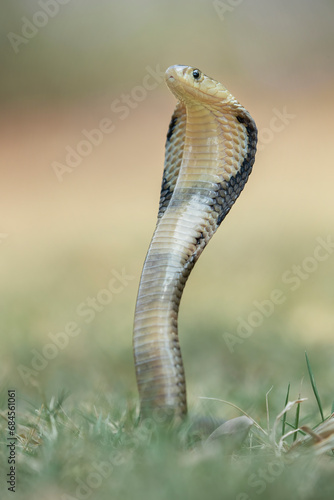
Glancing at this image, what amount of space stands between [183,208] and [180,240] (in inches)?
3.7

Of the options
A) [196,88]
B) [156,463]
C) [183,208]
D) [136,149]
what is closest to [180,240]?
[183,208]

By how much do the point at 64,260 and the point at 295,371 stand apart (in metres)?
2.27

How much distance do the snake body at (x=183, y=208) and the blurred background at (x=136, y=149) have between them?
6.63 ft

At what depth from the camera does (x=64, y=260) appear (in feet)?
15.6

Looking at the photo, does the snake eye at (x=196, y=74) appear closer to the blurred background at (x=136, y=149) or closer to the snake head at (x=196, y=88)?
the snake head at (x=196, y=88)

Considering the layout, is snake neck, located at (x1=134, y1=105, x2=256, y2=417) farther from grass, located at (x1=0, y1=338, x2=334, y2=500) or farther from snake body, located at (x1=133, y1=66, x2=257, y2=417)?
grass, located at (x1=0, y1=338, x2=334, y2=500)

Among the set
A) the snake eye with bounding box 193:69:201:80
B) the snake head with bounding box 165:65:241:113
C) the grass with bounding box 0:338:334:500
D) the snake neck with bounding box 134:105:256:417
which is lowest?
the grass with bounding box 0:338:334:500

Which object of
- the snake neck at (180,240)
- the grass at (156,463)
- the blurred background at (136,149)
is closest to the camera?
the grass at (156,463)

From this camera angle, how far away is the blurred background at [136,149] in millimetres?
4137

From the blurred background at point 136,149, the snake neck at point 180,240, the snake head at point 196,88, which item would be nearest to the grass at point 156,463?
the snake neck at point 180,240

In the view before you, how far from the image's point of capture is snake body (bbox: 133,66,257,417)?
1.56 metres

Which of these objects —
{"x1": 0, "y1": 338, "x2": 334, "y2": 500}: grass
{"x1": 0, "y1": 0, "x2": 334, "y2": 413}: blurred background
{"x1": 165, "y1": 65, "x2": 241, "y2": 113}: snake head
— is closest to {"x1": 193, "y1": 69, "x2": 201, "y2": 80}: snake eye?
{"x1": 165, "y1": 65, "x2": 241, "y2": 113}: snake head

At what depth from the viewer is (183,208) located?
1.68 meters

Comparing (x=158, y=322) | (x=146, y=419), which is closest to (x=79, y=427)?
(x=146, y=419)
